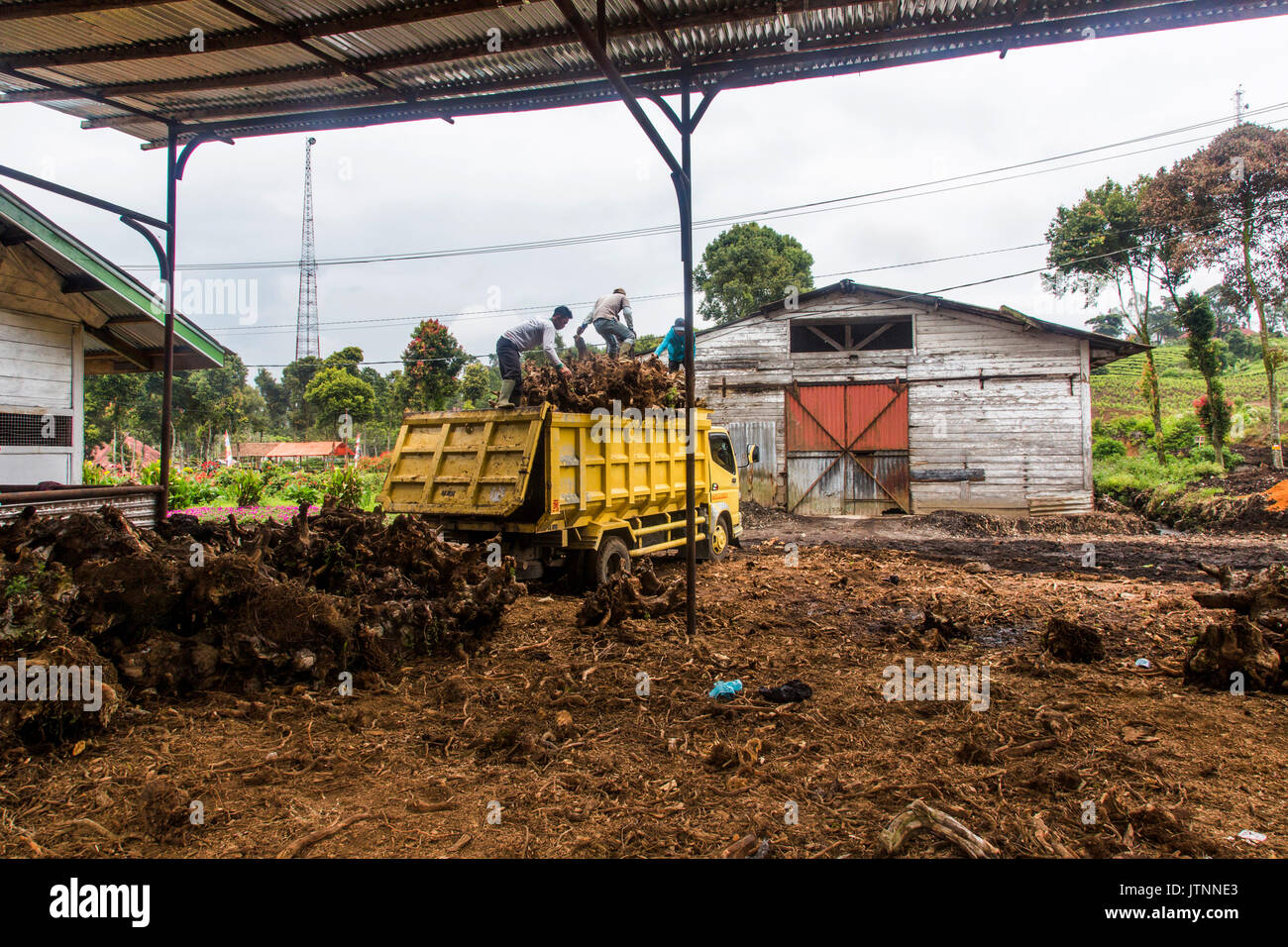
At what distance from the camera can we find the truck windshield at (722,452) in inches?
471

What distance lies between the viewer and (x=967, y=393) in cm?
1870

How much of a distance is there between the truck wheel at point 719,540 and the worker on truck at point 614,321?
336 cm

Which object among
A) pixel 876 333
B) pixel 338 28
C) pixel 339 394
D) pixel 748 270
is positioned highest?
pixel 748 270

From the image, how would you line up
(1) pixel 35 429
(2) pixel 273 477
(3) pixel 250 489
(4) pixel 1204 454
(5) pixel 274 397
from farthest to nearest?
(5) pixel 274 397 → (4) pixel 1204 454 → (2) pixel 273 477 → (3) pixel 250 489 → (1) pixel 35 429

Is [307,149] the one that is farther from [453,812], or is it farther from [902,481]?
[453,812]

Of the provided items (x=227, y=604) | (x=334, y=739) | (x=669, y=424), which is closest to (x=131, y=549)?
(x=227, y=604)

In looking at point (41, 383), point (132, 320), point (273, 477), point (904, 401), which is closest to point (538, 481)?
point (132, 320)

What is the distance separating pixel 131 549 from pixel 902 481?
17.6 m

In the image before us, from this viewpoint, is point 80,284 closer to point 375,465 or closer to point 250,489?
point 250,489

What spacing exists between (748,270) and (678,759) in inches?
1618

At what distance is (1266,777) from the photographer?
4.01 m

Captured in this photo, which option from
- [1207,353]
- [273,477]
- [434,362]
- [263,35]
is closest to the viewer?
[263,35]

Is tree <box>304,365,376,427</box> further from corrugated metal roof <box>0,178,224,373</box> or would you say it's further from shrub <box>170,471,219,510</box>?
corrugated metal roof <box>0,178,224,373</box>

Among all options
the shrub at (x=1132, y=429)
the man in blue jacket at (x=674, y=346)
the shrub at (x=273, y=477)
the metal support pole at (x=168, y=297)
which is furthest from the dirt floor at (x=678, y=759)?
the shrub at (x=1132, y=429)
